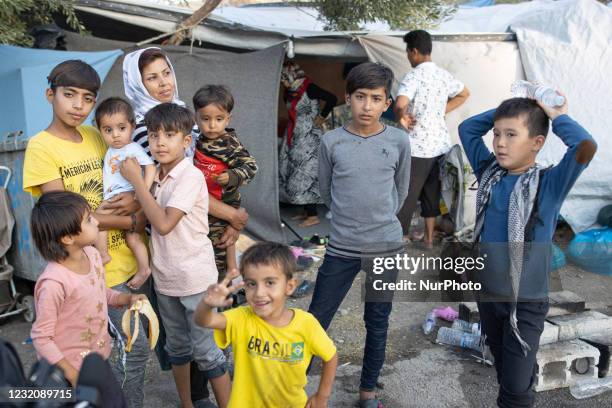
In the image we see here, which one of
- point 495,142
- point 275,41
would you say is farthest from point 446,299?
point 275,41

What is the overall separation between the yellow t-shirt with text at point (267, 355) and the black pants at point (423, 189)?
3672mm

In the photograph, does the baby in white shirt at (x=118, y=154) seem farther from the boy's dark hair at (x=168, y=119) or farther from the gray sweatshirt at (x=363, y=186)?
the gray sweatshirt at (x=363, y=186)

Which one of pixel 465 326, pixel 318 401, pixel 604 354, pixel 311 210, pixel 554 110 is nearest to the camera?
pixel 318 401

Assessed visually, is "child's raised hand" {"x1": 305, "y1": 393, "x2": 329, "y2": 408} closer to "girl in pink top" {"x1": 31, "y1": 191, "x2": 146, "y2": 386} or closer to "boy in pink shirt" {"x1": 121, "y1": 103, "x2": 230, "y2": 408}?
"boy in pink shirt" {"x1": 121, "y1": 103, "x2": 230, "y2": 408}

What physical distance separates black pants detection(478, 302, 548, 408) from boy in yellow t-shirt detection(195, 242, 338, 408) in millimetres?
859

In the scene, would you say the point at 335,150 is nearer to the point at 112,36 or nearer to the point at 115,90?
the point at 115,90

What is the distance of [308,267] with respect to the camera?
222 inches

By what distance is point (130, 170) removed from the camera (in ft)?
8.07

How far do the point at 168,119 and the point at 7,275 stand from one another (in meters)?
2.53

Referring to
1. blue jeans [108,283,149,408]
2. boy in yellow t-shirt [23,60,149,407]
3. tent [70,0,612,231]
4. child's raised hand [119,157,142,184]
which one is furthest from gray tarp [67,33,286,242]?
blue jeans [108,283,149,408]

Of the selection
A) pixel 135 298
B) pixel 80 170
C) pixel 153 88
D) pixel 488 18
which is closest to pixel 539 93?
pixel 153 88

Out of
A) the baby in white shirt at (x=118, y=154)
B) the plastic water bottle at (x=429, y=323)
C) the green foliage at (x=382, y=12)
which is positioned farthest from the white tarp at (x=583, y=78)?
the baby in white shirt at (x=118, y=154)

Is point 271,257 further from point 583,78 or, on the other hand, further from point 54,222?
point 583,78

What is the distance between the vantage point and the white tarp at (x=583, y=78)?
6148 millimetres
